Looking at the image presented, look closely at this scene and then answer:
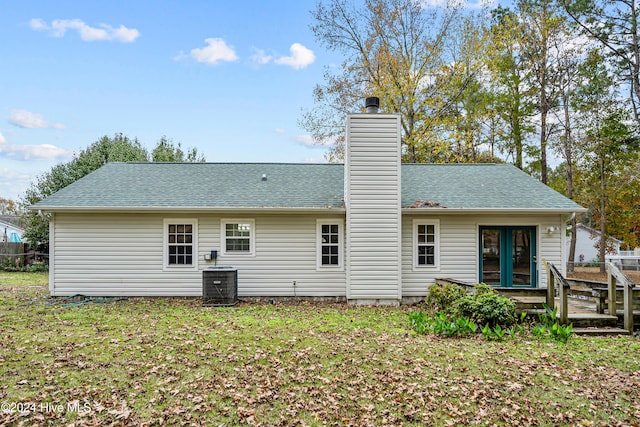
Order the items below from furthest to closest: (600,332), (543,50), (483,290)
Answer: (543,50), (483,290), (600,332)

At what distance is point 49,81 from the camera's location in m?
15.3

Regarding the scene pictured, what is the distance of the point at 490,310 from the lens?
728cm

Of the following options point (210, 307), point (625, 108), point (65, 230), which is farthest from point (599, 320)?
point (625, 108)

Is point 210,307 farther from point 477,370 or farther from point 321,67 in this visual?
point 321,67

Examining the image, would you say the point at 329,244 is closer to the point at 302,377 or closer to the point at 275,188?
the point at 275,188

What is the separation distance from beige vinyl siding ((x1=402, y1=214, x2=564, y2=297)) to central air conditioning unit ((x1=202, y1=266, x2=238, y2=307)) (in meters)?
4.56

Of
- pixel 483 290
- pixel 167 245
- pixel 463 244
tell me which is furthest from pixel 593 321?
pixel 167 245

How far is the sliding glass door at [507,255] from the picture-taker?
11.1 meters

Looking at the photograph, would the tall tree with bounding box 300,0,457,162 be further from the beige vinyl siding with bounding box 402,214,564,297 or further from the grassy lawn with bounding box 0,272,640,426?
the grassy lawn with bounding box 0,272,640,426

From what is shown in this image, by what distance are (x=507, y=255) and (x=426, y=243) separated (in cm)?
224

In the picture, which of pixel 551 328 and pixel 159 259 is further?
pixel 159 259

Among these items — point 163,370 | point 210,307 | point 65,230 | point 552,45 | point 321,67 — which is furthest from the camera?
point 321,67

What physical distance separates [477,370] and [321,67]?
19394 mm

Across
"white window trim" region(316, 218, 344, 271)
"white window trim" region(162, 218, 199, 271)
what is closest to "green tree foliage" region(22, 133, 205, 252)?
"white window trim" region(162, 218, 199, 271)
